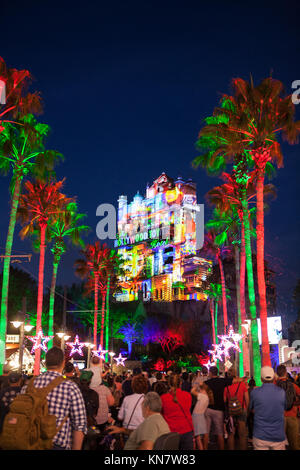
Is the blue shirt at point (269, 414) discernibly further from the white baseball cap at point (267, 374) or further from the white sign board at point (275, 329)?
the white sign board at point (275, 329)

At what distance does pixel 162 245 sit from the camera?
384 ft

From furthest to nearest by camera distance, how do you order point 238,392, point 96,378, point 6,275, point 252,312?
point 252,312
point 6,275
point 238,392
point 96,378

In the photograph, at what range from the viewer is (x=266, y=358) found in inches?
679

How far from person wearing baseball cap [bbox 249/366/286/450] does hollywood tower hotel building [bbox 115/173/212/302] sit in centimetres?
9388

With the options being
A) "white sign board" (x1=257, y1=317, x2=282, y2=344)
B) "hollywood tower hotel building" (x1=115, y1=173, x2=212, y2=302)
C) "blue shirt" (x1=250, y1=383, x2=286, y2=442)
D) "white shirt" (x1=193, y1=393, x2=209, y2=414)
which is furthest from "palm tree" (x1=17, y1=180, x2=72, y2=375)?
"hollywood tower hotel building" (x1=115, y1=173, x2=212, y2=302)

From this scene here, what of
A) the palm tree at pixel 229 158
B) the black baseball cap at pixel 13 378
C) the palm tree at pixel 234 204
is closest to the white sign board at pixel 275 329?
the palm tree at pixel 234 204

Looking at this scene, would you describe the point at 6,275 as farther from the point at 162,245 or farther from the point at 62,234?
the point at 162,245

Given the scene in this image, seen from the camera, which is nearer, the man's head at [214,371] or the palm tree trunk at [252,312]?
the man's head at [214,371]

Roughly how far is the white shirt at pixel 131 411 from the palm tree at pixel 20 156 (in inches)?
528

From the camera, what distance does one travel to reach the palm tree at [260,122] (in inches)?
760

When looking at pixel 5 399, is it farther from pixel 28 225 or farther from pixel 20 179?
pixel 28 225

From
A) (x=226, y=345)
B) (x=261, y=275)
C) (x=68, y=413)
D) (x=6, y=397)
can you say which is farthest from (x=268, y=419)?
(x=226, y=345)

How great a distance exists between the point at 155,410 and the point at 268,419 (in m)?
1.92

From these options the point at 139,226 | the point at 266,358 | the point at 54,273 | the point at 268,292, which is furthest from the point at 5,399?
the point at 139,226
